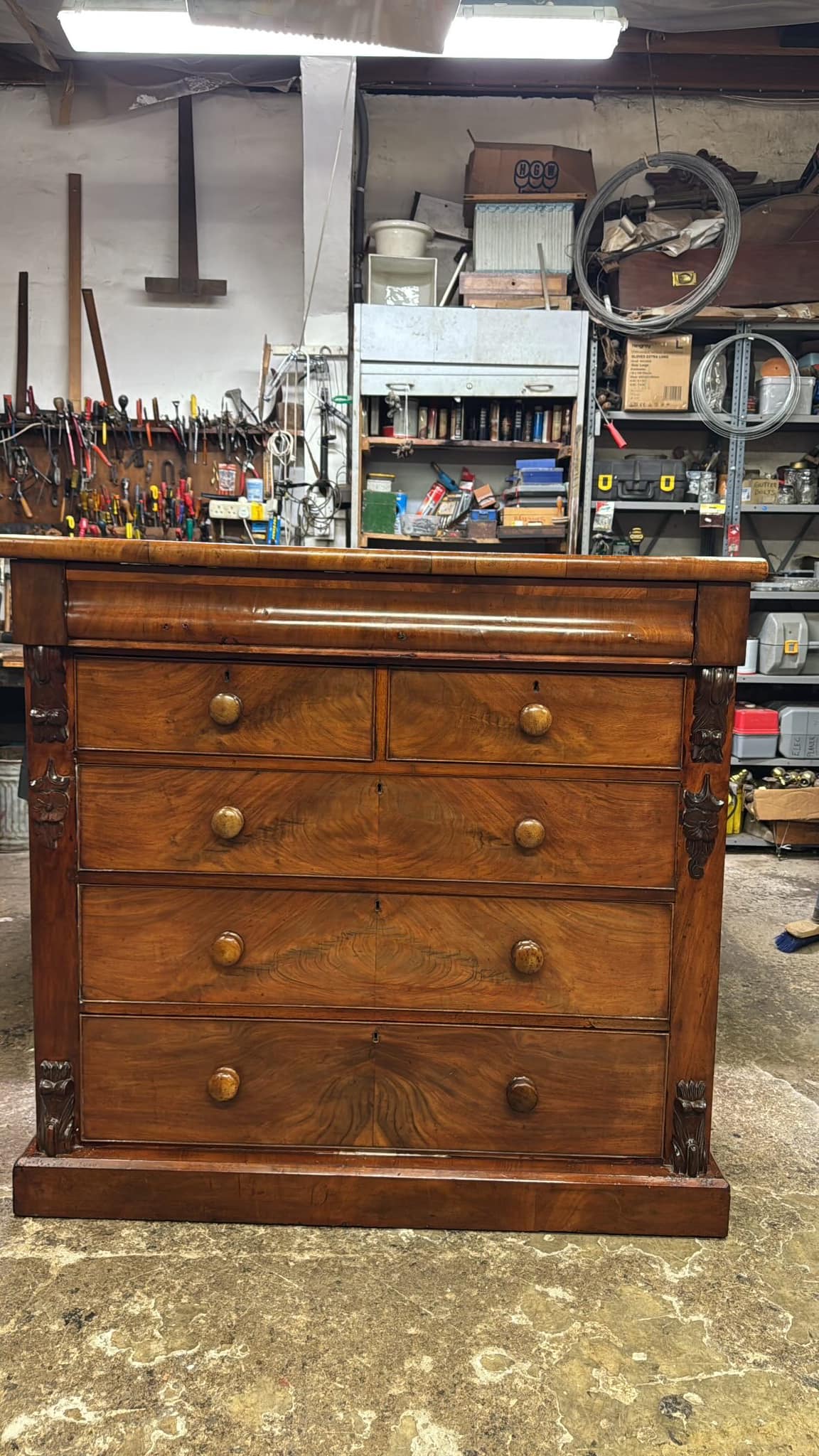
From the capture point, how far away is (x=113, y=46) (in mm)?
3641

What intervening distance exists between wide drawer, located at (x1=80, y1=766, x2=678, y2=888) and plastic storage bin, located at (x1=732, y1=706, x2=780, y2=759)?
3.07 metres

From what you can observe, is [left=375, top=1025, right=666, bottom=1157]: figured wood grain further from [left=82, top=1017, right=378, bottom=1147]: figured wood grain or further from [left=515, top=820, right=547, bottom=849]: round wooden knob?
[left=515, top=820, right=547, bottom=849]: round wooden knob

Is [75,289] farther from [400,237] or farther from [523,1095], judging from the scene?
[523,1095]

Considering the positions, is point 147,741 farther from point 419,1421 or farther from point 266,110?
point 266,110

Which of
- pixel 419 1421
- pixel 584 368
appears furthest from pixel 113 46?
pixel 419 1421

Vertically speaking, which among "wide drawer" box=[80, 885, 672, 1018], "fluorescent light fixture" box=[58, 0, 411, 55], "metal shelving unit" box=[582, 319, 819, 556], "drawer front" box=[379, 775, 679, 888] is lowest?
"wide drawer" box=[80, 885, 672, 1018]

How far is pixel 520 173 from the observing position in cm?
421

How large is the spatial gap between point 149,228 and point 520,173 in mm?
1988

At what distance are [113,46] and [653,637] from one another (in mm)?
3948

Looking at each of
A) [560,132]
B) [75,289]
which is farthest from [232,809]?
[560,132]

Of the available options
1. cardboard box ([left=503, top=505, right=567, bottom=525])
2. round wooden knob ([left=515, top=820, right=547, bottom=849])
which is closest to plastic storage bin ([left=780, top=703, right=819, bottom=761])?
cardboard box ([left=503, top=505, right=567, bottom=525])

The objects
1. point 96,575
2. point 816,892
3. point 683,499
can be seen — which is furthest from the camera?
point 683,499

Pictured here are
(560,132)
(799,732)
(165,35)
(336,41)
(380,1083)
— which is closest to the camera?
(380,1083)

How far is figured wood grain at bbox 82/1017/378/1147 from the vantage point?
1445 millimetres
